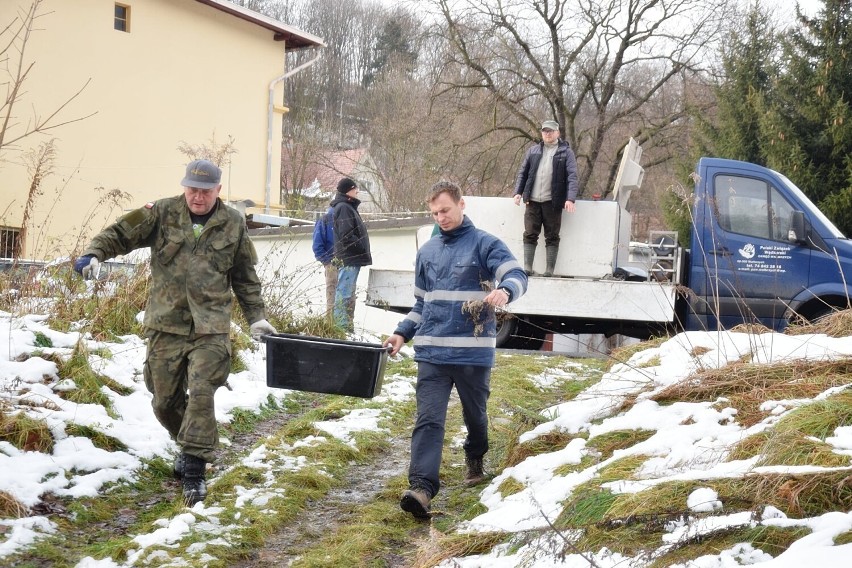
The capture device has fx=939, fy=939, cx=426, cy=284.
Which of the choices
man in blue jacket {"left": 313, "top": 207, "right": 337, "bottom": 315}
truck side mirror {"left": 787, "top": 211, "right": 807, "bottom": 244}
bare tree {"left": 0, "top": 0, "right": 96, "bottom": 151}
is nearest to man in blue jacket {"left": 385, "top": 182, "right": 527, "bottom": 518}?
bare tree {"left": 0, "top": 0, "right": 96, "bottom": 151}

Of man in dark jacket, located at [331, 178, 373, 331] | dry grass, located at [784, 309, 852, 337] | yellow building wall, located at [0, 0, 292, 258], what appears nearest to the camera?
dry grass, located at [784, 309, 852, 337]

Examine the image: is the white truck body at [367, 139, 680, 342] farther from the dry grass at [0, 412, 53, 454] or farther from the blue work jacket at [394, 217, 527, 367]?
the dry grass at [0, 412, 53, 454]

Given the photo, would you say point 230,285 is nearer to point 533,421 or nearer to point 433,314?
point 433,314

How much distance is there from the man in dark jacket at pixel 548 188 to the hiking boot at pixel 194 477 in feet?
21.7

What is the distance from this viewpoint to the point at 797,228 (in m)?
10.8

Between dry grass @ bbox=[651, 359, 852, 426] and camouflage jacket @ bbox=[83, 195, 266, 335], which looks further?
camouflage jacket @ bbox=[83, 195, 266, 335]

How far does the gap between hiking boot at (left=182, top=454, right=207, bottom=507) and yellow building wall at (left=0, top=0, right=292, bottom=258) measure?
52.2 feet

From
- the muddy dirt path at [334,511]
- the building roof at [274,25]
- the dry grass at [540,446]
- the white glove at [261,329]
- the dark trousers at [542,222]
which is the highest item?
the building roof at [274,25]

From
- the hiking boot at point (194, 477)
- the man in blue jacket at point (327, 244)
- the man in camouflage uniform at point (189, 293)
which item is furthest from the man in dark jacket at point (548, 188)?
the hiking boot at point (194, 477)

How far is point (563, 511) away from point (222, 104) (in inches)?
933

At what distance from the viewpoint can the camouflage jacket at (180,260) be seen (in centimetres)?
541

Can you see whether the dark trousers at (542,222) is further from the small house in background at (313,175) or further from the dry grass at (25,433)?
the small house in background at (313,175)

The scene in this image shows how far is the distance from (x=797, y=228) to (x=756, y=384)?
5985mm

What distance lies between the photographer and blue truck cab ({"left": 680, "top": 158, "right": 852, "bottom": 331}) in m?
10.8
